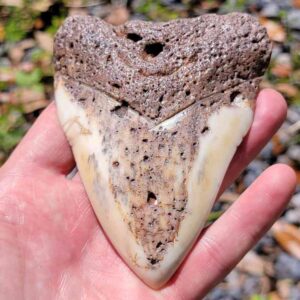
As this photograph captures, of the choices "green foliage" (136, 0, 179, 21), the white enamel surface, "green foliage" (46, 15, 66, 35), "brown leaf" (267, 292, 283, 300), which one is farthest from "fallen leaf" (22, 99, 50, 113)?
"brown leaf" (267, 292, 283, 300)

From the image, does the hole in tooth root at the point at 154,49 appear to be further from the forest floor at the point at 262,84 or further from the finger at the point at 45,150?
the forest floor at the point at 262,84

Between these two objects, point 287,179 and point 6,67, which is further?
point 6,67

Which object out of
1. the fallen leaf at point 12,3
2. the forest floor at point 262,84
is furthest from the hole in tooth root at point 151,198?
the fallen leaf at point 12,3

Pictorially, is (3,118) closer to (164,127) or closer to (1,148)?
(1,148)

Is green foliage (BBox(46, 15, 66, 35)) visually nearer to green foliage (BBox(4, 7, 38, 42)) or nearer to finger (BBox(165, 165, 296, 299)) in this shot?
green foliage (BBox(4, 7, 38, 42))

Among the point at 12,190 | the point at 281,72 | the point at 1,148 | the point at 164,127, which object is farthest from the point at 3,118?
the point at 281,72

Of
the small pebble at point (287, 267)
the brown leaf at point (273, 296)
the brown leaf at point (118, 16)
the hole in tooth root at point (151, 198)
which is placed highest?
the hole in tooth root at point (151, 198)
